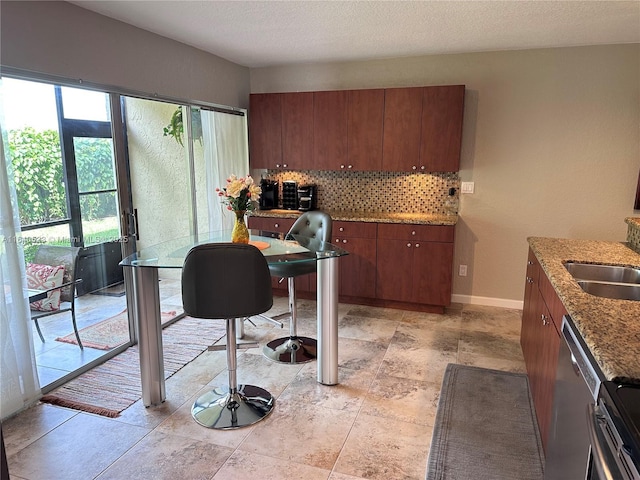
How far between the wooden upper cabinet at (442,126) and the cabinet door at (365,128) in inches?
16.9

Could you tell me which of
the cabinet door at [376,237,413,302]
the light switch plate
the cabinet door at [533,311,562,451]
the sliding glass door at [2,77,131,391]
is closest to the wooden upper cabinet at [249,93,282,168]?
the cabinet door at [376,237,413,302]

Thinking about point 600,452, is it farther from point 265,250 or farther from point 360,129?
point 360,129

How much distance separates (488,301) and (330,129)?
2.40 m

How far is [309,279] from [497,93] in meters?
2.57

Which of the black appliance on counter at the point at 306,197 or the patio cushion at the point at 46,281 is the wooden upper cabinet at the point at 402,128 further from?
the patio cushion at the point at 46,281

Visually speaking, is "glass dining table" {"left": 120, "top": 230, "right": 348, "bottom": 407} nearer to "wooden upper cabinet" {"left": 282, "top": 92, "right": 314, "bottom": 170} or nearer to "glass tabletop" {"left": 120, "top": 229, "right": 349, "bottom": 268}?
"glass tabletop" {"left": 120, "top": 229, "right": 349, "bottom": 268}

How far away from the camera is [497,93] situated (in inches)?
167

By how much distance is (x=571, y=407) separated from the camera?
5.51 ft

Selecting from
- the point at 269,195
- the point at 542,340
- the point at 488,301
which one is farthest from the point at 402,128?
the point at 542,340

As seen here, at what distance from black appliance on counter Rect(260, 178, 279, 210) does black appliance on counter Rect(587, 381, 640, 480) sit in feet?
13.2

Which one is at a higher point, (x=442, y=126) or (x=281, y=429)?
(x=442, y=126)

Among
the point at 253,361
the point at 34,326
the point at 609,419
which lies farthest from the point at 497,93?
the point at 34,326

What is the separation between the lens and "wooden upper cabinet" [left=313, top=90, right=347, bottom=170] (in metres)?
4.52

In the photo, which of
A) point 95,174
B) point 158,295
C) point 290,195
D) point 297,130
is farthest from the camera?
point 290,195
